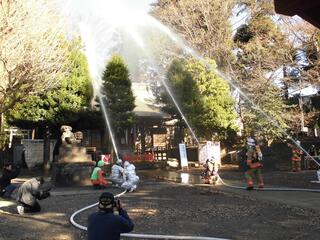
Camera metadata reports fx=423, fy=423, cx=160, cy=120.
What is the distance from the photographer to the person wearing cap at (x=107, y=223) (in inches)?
204

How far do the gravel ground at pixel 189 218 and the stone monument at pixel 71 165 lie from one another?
13.8ft

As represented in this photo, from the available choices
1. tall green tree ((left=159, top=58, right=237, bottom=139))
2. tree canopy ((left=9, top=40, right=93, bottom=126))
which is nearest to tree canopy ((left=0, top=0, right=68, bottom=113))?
tree canopy ((left=9, top=40, right=93, bottom=126))

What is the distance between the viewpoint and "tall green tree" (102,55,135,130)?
1123 inches

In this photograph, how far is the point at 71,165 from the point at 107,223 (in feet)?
43.6

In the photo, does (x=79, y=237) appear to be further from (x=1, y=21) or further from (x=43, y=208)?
(x=1, y=21)

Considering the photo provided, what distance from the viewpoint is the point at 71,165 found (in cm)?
1811

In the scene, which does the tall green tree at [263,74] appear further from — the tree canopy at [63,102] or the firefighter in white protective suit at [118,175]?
the firefighter in white protective suit at [118,175]

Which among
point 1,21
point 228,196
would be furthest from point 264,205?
point 1,21

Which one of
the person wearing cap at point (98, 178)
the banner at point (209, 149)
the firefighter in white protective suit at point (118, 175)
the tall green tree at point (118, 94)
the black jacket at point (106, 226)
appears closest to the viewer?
the black jacket at point (106, 226)

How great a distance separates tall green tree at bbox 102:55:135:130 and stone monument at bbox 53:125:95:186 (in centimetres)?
969

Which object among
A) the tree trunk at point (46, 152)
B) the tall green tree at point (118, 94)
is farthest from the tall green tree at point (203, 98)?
the tree trunk at point (46, 152)

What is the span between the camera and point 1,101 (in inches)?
769

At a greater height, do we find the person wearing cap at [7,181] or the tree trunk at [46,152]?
the tree trunk at [46,152]

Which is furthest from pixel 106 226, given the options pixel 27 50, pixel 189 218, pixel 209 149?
pixel 209 149
